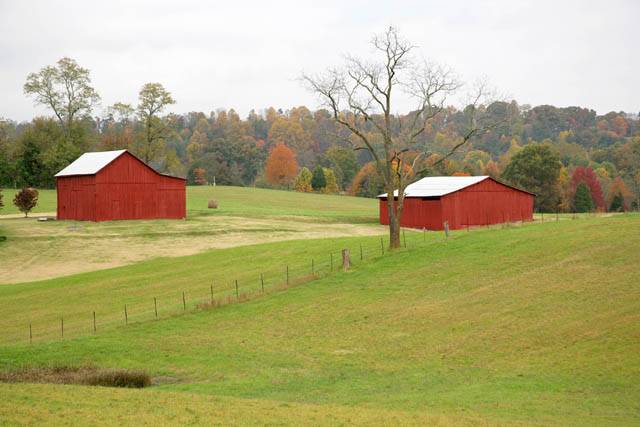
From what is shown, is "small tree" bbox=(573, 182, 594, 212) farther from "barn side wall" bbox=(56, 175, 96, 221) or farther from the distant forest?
"barn side wall" bbox=(56, 175, 96, 221)

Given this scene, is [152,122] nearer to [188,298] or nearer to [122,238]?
[122,238]

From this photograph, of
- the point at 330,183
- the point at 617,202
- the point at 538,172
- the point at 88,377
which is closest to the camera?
the point at 88,377

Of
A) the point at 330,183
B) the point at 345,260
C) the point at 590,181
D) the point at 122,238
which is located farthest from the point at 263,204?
the point at 345,260

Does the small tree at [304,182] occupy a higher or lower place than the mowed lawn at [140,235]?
higher

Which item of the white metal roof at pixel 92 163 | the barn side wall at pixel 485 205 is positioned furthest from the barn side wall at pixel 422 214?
the white metal roof at pixel 92 163

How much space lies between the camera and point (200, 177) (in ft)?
445

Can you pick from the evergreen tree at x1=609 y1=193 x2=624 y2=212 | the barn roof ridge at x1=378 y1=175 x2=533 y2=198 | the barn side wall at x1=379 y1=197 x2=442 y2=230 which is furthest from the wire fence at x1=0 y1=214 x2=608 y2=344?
the evergreen tree at x1=609 y1=193 x2=624 y2=212

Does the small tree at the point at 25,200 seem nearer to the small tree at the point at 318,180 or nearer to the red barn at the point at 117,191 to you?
the red barn at the point at 117,191

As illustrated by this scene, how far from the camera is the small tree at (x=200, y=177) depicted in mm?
135125

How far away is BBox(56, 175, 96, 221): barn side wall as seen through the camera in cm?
6464

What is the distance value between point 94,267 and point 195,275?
31.5 ft

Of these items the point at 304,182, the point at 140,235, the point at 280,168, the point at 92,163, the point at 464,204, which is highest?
the point at 280,168

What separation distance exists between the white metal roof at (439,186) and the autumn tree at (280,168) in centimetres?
7889

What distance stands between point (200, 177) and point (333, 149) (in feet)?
81.7
